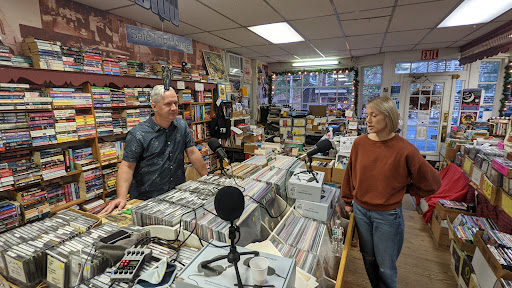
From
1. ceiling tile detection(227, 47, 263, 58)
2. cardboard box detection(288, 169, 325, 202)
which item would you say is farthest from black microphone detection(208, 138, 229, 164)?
ceiling tile detection(227, 47, 263, 58)

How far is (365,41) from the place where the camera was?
5137mm

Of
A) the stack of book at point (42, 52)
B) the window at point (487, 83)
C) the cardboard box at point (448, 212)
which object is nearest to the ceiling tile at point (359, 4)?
the cardboard box at point (448, 212)

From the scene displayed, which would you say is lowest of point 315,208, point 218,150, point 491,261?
point 491,261

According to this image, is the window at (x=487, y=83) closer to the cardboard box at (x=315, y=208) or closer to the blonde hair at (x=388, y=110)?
the blonde hair at (x=388, y=110)

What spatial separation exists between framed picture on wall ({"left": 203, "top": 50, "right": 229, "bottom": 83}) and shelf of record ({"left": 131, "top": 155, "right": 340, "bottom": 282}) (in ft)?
13.3

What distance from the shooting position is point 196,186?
1623mm

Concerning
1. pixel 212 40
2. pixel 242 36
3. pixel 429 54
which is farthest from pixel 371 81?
pixel 212 40

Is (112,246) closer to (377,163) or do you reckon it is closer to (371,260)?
(377,163)

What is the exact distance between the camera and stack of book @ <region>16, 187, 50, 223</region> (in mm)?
2469

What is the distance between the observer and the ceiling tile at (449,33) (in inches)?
167

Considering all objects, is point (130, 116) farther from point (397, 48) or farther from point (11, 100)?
point (397, 48)

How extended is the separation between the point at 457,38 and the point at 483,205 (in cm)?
396

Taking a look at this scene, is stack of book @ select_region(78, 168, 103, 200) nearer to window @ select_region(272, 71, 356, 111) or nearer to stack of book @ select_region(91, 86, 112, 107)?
stack of book @ select_region(91, 86, 112, 107)

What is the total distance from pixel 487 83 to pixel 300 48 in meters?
4.86
